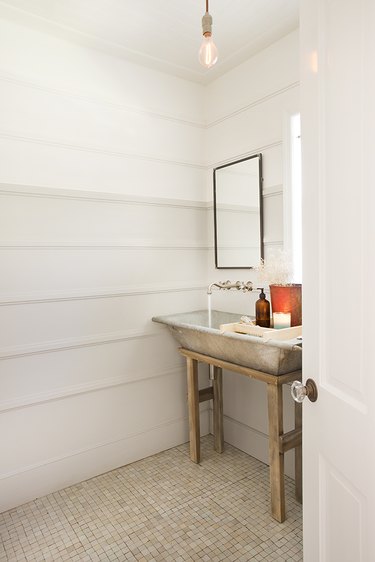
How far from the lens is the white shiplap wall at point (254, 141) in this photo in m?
2.28

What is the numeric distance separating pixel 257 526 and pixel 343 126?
6.33 feet

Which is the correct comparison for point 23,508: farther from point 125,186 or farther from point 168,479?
point 125,186

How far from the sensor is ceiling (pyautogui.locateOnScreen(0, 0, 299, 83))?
1.97 m

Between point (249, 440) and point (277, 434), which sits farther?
point (249, 440)

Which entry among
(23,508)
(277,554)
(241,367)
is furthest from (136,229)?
(277,554)

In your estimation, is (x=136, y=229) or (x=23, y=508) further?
(x=136, y=229)

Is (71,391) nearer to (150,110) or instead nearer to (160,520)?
(160,520)

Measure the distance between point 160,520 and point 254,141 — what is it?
2305mm

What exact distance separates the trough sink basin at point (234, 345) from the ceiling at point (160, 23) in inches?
67.6

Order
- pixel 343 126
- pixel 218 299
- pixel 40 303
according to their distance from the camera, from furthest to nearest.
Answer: pixel 218 299 → pixel 40 303 → pixel 343 126

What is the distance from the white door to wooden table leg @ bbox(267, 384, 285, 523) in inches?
31.9

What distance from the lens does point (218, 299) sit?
9.36 ft

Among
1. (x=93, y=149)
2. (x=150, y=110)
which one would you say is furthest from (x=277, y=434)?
(x=150, y=110)

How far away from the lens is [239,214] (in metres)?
2.59
